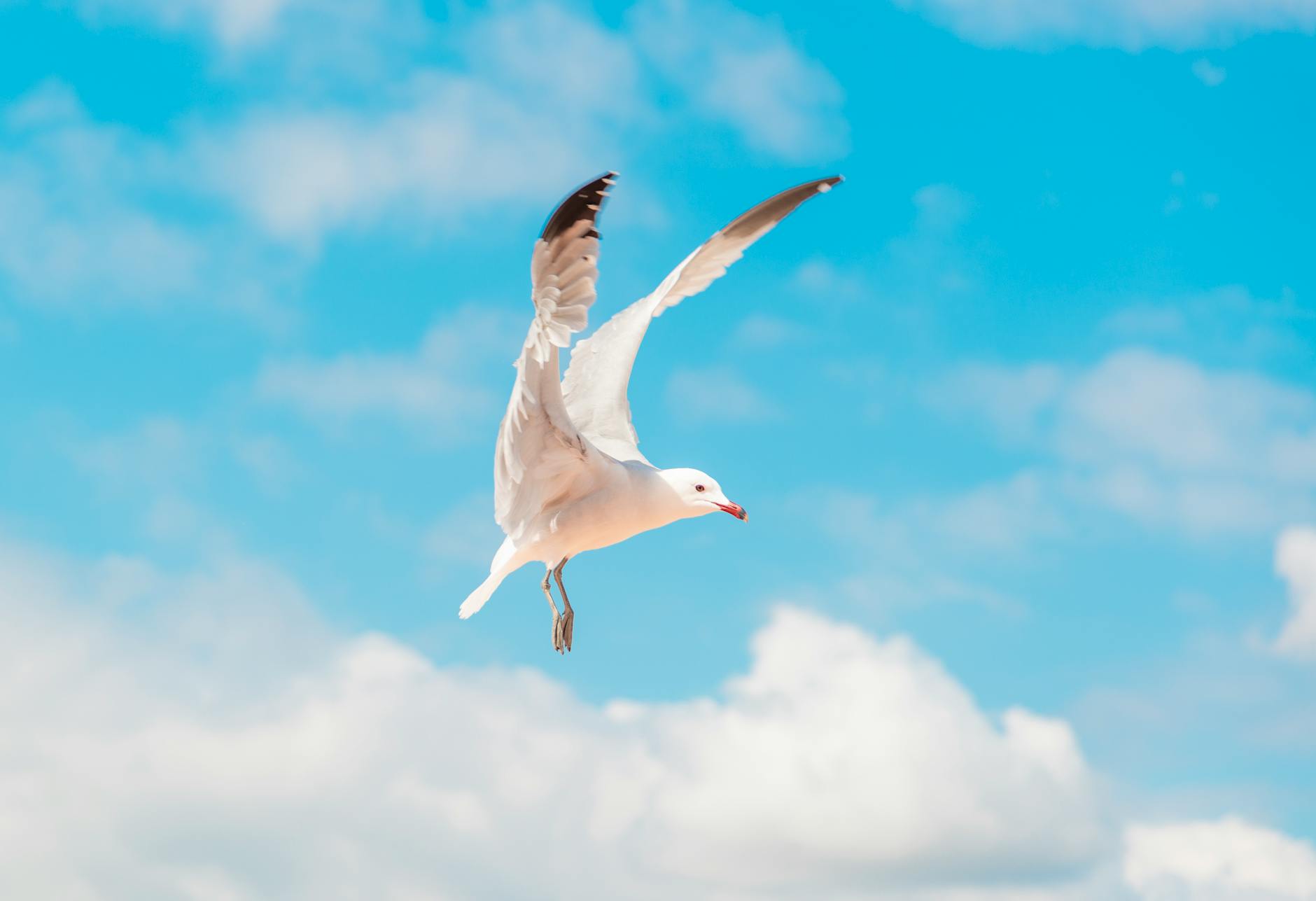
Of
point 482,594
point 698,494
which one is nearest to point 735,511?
point 698,494

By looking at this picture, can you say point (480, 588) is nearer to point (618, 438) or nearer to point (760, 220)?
point (618, 438)

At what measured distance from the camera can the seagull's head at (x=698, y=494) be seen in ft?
41.9

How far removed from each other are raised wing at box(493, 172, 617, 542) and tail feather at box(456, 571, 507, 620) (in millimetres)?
655

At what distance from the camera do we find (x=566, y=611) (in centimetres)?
1226

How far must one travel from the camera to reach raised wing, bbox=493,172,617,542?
9570mm

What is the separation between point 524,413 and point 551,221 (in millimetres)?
1962

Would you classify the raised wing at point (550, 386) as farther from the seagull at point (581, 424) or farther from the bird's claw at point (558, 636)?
the bird's claw at point (558, 636)

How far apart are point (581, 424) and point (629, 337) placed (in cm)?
124

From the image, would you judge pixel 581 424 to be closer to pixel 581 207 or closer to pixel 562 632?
pixel 562 632

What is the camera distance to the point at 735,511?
13.0m

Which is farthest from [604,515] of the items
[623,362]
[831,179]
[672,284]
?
[831,179]

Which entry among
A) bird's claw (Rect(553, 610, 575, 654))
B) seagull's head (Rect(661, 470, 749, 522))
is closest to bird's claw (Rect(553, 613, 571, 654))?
bird's claw (Rect(553, 610, 575, 654))

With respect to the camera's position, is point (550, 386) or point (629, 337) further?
point (629, 337)

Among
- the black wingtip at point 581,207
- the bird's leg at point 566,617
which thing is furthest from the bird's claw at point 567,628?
the black wingtip at point 581,207
